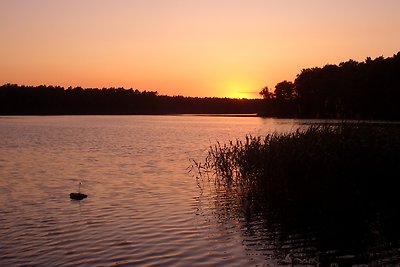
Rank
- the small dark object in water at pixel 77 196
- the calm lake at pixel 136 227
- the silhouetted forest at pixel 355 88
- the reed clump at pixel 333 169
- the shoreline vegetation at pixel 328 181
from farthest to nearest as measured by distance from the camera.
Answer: the silhouetted forest at pixel 355 88
the small dark object in water at pixel 77 196
the reed clump at pixel 333 169
the shoreline vegetation at pixel 328 181
the calm lake at pixel 136 227

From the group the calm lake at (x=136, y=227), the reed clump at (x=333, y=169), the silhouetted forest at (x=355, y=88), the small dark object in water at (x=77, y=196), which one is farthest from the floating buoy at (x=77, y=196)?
the silhouetted forest at (x=355, y=88)

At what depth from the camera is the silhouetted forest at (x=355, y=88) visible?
83.8 m

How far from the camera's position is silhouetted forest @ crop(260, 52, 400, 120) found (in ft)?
275

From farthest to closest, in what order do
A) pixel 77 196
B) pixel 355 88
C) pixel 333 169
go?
pixel 355 88
pixel 77 196
pixel 333 169

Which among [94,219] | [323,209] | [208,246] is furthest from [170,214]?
[323,209]

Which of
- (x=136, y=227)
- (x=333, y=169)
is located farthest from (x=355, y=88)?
(x=136, y=227)

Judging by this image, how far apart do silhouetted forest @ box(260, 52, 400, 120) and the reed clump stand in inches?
1926

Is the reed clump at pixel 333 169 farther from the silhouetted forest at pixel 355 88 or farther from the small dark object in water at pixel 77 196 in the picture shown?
the silhouetted forest at pixel 355 88

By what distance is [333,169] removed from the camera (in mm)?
18266

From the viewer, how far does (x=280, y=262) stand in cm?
1165

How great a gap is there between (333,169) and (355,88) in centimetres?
8075

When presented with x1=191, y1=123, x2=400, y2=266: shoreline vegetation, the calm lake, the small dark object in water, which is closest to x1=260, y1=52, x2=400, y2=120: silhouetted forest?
x1=191, y1=123, x2=400, y2=266: shoreline vegetation

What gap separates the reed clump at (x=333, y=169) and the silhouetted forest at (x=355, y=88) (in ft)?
161

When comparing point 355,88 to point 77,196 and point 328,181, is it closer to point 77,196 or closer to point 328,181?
point 328,181
